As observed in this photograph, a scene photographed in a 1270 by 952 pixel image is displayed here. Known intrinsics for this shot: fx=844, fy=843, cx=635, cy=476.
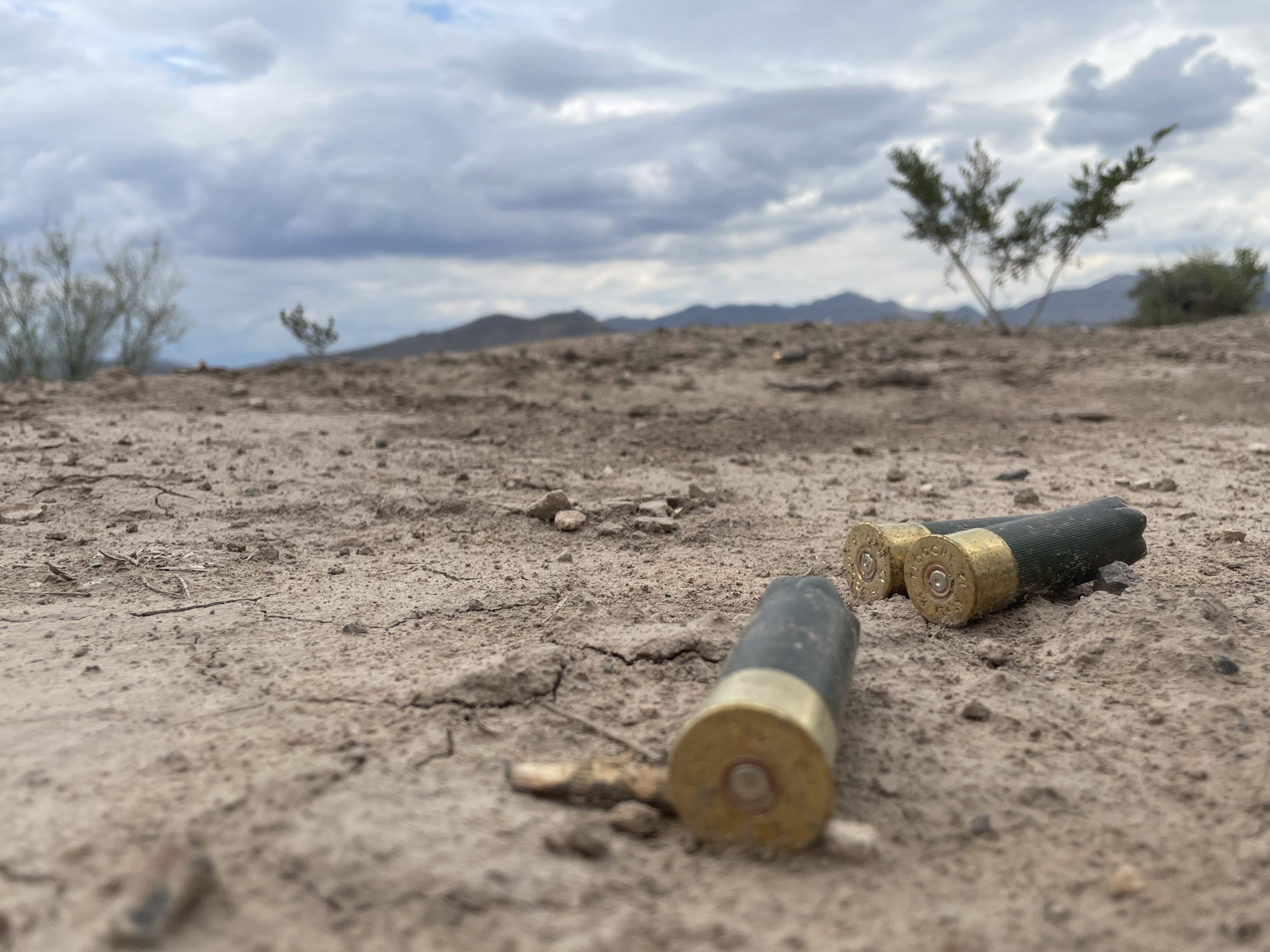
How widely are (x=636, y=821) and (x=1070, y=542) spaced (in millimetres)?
2359

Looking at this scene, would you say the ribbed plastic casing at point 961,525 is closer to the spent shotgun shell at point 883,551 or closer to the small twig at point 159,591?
the spent shotgun shell at point 883,551

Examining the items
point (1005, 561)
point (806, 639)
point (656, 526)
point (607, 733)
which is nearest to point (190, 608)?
point (607, 733)

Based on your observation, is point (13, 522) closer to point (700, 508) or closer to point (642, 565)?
point (642, 565)

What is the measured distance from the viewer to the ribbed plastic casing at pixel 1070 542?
3369mm

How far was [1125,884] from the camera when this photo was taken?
193cm

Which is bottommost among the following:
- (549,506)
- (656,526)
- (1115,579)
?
(1115,579)

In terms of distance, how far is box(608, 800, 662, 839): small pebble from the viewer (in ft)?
6.73

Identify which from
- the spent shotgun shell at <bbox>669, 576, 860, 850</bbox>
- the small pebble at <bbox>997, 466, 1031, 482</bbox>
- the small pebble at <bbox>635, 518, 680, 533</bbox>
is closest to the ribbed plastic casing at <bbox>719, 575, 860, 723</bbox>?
the spent shotgun shell at <bbox>669, 576, 860, 850</bbox>

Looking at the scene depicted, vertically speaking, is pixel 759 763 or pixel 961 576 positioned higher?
pixel 961 576

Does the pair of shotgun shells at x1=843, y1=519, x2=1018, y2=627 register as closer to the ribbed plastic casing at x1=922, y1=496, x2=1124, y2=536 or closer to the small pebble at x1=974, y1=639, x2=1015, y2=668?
the ribbed plastic casing at x1=922, y1=496, x2=1124, y2=536

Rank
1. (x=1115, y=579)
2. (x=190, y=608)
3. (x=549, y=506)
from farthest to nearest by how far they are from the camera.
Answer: (x=549, y=506)
(x=190, y=608)
(x=1115, y=579)

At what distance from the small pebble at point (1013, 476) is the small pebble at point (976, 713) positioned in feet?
12.7

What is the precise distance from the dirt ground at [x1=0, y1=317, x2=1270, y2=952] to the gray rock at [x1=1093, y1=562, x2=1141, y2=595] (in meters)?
0.11

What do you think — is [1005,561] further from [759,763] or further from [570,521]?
[570,521]
